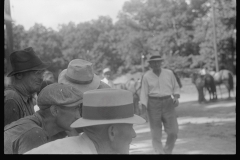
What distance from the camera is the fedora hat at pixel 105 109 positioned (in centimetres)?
142

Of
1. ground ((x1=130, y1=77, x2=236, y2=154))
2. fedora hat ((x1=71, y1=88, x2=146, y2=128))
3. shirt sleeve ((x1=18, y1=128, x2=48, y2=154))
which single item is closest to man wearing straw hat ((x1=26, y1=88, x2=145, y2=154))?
fedora hat ((x1=71, y1=88, x2=146, y2=128))

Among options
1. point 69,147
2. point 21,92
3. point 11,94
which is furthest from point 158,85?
point 69,147

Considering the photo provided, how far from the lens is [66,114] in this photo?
6.42 ft

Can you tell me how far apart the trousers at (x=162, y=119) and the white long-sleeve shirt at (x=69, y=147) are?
394cm

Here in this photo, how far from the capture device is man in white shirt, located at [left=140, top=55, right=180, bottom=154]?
534 centimetres

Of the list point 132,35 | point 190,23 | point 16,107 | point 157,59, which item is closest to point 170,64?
point 190,23

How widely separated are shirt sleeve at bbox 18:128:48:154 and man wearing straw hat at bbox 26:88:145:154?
27cm

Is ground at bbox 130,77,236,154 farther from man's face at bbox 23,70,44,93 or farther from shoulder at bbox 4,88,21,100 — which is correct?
shoulder at bbox 4,88,21,100

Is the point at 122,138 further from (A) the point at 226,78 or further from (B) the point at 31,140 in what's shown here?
(A) the point at 226,78

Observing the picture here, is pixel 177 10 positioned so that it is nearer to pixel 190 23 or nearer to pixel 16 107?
pixel 190 23

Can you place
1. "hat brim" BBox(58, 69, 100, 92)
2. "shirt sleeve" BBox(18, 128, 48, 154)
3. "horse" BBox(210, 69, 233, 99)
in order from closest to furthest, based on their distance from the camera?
"shirt sleeve" BBox(18, 128, 48, 154) < "hat brim" BBox(58, 69, 100, 92) < "horse" BBox(210, 69, 233, 99)

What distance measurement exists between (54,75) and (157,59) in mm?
1810

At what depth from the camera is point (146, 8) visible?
29.3 meters

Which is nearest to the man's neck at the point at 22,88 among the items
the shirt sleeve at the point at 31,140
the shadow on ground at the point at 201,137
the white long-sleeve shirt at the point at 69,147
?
the shirt sleeve at the point at 31,140
